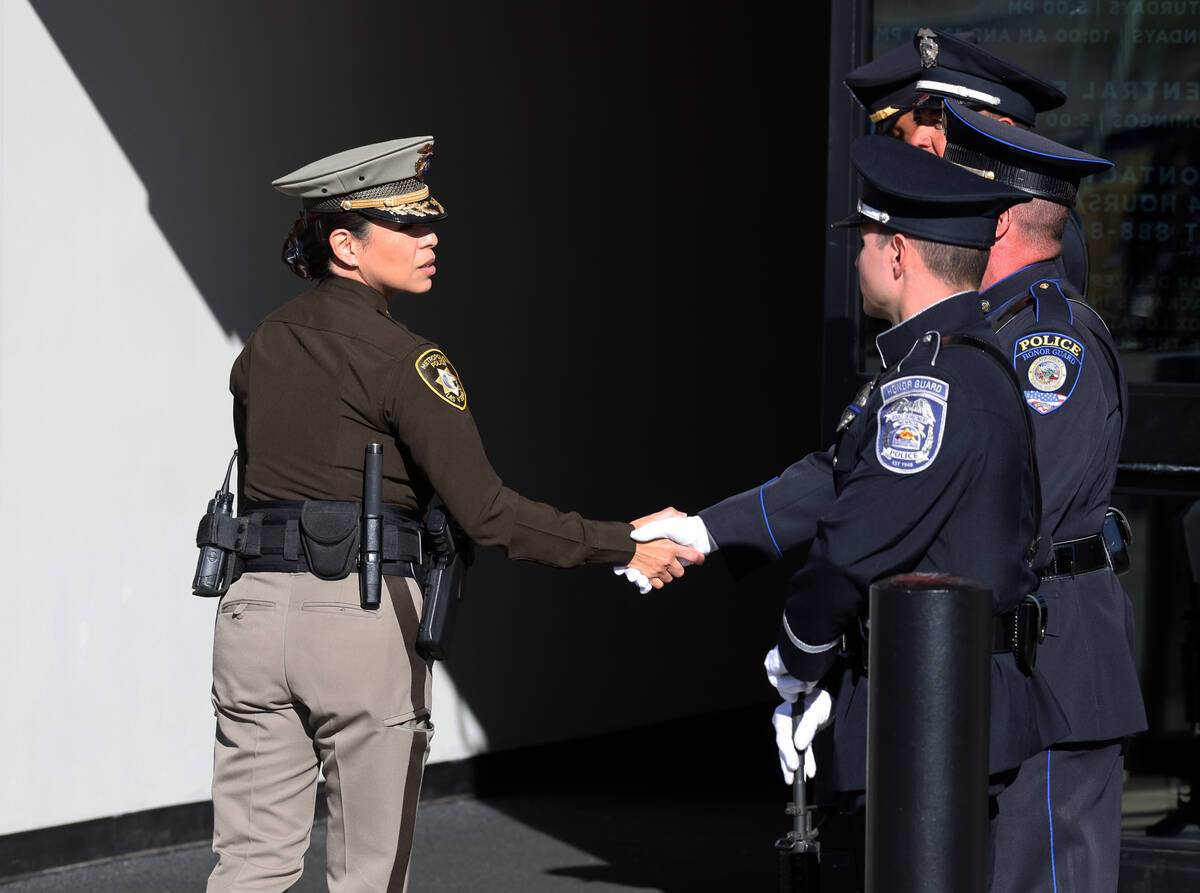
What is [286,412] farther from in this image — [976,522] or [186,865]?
[186,865]

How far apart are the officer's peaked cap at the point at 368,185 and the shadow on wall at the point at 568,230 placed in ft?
6.08

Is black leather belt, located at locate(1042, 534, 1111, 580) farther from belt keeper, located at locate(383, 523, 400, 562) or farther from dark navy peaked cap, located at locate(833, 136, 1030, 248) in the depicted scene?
belt keeper, located at locate(383, 523, 400, 562)

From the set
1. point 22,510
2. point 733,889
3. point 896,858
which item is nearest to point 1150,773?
point 733,889

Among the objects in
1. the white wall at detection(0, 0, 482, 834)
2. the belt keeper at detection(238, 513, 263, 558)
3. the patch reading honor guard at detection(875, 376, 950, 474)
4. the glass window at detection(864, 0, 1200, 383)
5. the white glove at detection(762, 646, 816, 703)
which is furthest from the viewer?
the white wall at detection(0, 0, 482, 834)

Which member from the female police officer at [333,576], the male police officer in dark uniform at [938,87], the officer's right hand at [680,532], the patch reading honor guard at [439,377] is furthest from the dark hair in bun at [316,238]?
the male police officer in dark uniform at [938,87]

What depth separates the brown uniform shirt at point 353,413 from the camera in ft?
10.4

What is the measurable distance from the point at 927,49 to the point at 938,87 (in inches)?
4.8

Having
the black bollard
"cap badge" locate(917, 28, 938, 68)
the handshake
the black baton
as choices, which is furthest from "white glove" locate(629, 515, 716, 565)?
the black bollard

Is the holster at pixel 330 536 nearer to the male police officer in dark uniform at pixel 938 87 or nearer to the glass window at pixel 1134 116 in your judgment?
the male police officer in dark uniform at pixel 938 87

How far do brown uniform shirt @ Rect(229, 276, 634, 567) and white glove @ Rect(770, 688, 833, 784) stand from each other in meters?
0.79

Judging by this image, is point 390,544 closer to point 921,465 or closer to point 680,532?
point 680,532

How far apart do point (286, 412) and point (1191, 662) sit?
8.24ft

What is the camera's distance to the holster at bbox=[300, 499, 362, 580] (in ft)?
10.3

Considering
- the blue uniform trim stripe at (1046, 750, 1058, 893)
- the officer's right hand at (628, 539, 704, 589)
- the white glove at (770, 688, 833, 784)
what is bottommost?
the blue uniform trim stripe at (1046, 750, 1058, 893)
